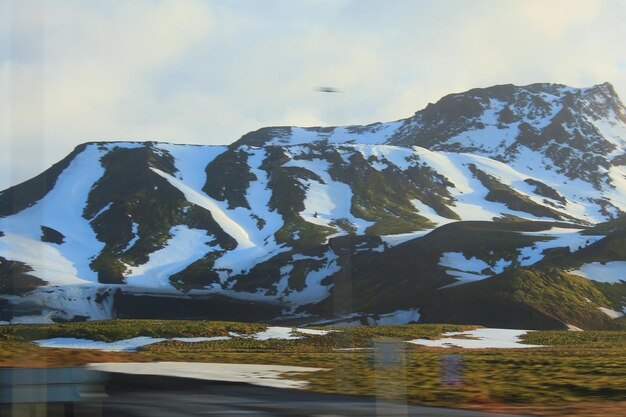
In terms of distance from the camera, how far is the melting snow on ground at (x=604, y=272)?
16475 centimetres

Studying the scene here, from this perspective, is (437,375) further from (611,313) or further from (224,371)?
(611,313)

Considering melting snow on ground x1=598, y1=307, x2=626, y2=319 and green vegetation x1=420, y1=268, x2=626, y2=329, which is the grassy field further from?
melting snow on ground x1=598, y1=307, x2=626, y2=319

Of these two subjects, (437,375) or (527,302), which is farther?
(527,302)

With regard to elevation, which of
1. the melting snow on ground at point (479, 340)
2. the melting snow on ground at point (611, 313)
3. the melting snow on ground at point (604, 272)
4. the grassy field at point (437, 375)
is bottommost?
the melting snow on ground at point (479, 340)

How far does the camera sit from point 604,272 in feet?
552

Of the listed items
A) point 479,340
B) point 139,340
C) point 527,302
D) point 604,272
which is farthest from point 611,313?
point 139,340

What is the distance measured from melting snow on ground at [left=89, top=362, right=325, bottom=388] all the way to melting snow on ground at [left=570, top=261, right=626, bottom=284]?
445ft

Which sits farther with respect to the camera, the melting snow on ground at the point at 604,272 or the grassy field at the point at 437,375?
the melting snow on ground at the point at 604,272

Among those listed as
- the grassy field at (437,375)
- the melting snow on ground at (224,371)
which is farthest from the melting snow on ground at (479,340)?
the melting snow on ground at (224,371)

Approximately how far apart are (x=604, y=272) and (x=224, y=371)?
145630 millimetres

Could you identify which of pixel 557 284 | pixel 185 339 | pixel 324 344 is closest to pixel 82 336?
pixel 185 339

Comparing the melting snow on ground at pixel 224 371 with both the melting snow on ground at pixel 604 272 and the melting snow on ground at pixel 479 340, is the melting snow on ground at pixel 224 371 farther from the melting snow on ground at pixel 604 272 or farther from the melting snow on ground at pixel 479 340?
the melting snow on ground at pixel 604 272

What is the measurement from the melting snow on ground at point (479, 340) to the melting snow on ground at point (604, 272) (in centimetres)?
5657

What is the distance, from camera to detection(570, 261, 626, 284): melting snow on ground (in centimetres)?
16475
